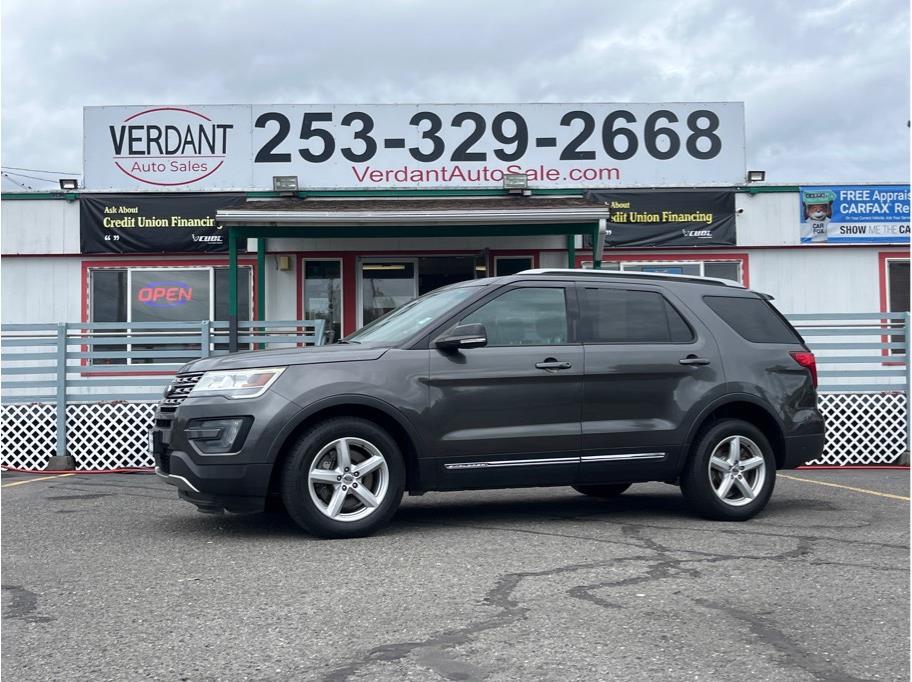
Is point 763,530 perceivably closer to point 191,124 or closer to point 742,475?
point 742,475

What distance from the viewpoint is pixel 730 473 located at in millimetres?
7246

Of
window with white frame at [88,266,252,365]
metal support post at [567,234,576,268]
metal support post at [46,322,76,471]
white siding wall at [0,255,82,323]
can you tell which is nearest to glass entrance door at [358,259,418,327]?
window with white frame at [88,266,252,365]

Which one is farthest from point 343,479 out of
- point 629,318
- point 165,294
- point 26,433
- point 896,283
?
point 896,283

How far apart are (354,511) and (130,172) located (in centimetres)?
1082

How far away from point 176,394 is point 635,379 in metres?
3.18

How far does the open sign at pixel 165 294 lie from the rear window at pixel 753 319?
9.95 m

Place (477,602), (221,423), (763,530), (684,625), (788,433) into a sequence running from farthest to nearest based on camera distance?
1. (788,433)
2. (763,530)
3. (221,423)
4. (477,602)
5. (684,625)

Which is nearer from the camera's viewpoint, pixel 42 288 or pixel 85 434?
pixel 85 434

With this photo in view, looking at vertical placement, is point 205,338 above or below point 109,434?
above

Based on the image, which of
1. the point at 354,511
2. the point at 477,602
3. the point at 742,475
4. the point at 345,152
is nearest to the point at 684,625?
the point at 477,602

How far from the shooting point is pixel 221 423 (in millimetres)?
6320

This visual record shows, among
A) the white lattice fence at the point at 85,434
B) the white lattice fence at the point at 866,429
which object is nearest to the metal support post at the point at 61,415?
the white lattice fence at the point at 85,434

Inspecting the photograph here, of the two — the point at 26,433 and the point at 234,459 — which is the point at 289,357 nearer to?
the point at 234,459

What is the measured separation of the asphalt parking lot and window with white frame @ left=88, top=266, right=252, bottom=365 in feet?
25.7
